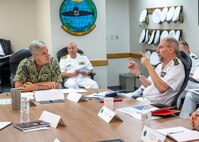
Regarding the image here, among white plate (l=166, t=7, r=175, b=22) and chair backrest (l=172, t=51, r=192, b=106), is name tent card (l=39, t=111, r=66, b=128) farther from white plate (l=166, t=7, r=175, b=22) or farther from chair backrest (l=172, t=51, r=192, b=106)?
white plate (l=166, t=7, r=175, b=22)

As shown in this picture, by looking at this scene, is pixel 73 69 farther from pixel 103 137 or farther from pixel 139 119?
pixel 103 137

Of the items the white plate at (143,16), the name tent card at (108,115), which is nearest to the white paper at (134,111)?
the name tent card at (108,115)

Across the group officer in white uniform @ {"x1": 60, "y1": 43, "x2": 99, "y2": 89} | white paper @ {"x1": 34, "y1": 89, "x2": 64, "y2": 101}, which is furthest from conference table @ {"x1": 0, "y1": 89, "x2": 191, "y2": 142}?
officer in white uniform @ {"x1": 60, "y1": 43, "x2": 99, "y2": 89}

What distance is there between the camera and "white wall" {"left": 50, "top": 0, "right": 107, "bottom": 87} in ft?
18.4

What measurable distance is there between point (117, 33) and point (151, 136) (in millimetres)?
5807

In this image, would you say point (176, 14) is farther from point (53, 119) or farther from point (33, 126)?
point (33, 126)

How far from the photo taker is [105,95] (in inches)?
124

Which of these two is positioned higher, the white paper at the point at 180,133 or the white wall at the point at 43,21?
the white wall at the point at 43,21

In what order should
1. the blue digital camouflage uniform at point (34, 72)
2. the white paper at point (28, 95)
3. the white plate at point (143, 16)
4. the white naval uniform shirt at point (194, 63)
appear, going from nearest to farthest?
the white paper at point (28, 95)
the blue digital camouflage uniform at point (34, 72)
the white naval uniform shirt at point (194, 63)
the white plate at point (143, 16)

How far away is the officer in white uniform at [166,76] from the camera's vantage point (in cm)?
319

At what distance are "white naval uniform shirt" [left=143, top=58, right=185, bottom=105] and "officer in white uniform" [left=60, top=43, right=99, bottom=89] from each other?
2025 mm

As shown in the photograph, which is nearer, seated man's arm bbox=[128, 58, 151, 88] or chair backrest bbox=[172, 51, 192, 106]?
chair backrest bbox=[172, 51, 192, 106]

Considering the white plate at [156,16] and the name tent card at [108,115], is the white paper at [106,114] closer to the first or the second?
the name tent card at [108,115]

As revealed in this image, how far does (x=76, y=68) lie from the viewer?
538 cm
